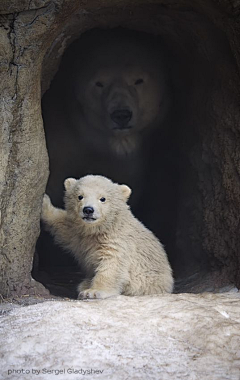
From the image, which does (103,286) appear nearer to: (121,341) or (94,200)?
(94,200)

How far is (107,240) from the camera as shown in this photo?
3.53m

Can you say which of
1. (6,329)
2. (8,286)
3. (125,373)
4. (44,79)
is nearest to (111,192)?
(8,286)

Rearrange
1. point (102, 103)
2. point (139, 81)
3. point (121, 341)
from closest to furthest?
point (121, 341), point (102, 103), point (139, 81)

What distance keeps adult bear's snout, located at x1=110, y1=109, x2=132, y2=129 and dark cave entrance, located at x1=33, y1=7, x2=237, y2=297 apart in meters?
0.55

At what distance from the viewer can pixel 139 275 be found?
3.57 metres

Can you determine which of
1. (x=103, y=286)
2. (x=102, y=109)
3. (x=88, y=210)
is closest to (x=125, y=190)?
(x=88, y=210)

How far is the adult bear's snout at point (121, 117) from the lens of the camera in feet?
15.6

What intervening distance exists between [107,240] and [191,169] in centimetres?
156

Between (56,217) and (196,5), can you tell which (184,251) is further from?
(196,5)

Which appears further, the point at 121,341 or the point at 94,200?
the point at 94,200

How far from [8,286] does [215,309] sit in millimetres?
1337

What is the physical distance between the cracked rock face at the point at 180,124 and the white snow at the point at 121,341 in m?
0.88

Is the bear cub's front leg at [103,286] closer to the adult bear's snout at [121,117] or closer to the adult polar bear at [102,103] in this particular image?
the adult bear's snout at [121,117]

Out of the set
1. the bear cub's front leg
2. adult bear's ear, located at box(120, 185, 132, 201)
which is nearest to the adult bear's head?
adult bear's ear, located at box(120, 185, 132, 201)
